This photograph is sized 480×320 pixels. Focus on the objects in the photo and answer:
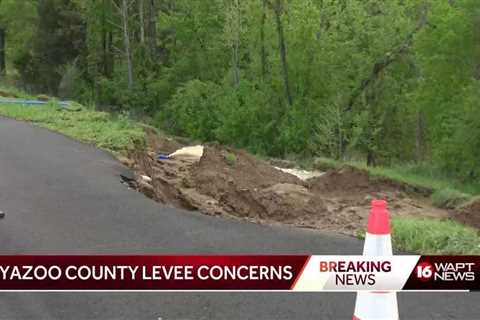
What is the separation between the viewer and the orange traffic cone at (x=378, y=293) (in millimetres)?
4293

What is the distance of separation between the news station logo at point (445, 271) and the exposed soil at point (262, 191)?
313 centimetres

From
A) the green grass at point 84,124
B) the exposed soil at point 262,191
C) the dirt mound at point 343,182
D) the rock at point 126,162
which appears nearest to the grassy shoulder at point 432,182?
the exposed soil at point 262,191

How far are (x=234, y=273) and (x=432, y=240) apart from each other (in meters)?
3.47

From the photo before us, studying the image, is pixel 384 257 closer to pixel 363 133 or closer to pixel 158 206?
pixel 158 206

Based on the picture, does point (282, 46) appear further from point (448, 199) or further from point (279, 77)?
point (448, 199)

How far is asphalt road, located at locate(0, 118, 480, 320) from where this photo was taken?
5.39 meters

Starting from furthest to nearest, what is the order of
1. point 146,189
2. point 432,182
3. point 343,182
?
point 432,182, point 343,182, point 146,189

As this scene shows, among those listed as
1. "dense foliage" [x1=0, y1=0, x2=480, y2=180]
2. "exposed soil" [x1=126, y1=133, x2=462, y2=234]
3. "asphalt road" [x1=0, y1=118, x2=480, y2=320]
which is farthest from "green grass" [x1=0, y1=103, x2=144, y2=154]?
"dense foliage" [x1=0, y1=0, x2=480, y2=180]

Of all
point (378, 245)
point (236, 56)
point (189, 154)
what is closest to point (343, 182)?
point (189, 154)

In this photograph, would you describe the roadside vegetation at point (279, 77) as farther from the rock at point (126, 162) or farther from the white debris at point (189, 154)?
the white debris at point (189, 154)

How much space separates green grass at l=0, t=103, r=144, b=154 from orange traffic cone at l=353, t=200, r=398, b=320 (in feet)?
30.1

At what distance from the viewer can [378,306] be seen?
429cm

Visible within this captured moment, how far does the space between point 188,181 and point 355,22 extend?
21.1 meters

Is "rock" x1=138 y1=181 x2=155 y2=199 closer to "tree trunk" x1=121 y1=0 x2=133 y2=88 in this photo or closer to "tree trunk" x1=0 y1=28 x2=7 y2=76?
"tree trunk" x1=121 y1=0 x2=133 y2=88
